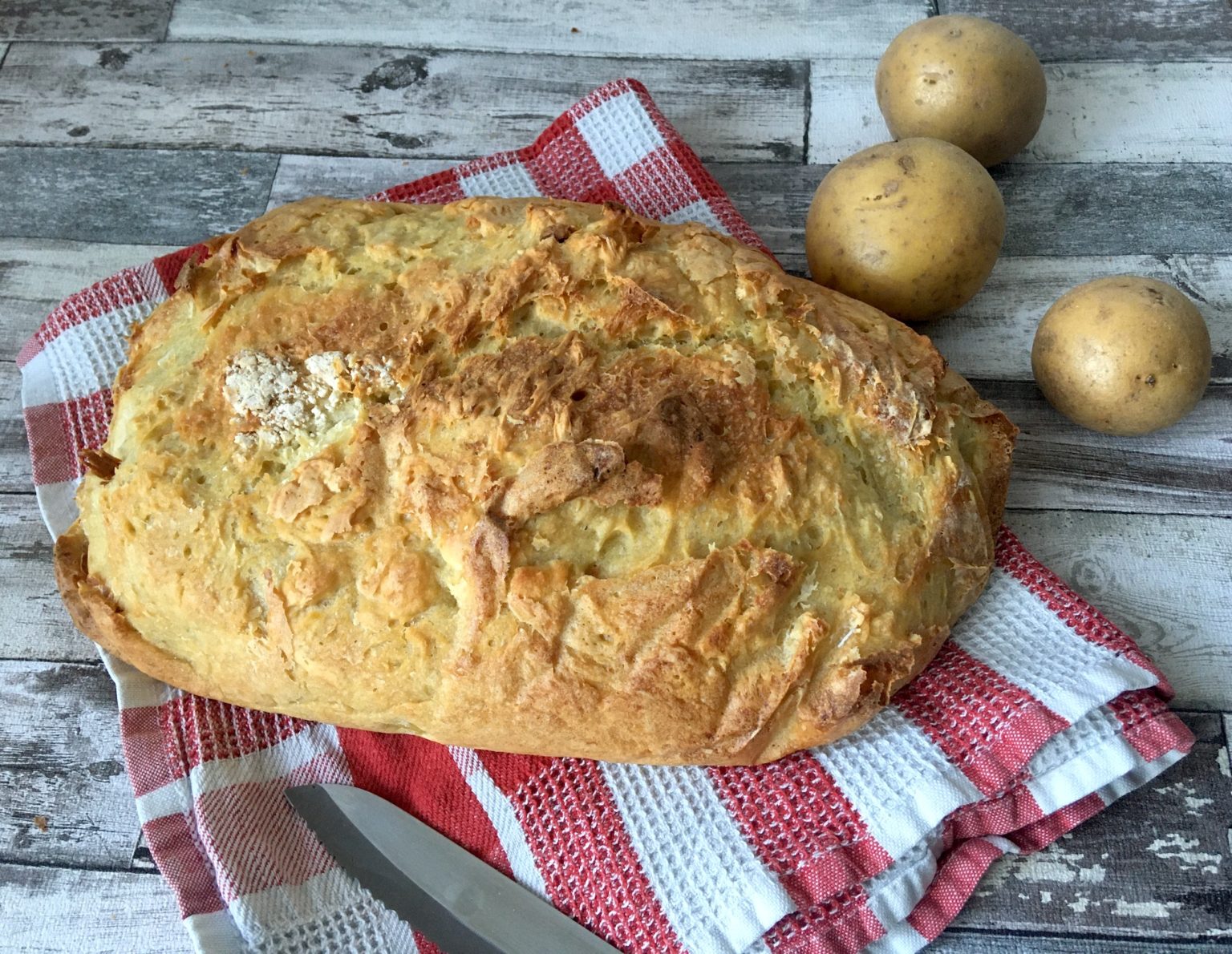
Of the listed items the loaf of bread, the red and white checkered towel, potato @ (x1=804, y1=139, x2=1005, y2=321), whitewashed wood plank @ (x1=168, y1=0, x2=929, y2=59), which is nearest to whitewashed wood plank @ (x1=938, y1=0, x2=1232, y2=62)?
whitewashed wood plank @ (x1=168, y1=0, x2=929, y2=59)

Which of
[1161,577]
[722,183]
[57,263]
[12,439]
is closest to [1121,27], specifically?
[722,183]

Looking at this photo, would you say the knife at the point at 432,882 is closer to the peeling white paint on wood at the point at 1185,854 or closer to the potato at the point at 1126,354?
the peeling white paint on wood at the point at 1185,854

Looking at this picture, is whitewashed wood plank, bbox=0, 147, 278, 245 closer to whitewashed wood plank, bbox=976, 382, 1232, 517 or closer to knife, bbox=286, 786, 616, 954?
knife, bbox=286, 786, 616, 954

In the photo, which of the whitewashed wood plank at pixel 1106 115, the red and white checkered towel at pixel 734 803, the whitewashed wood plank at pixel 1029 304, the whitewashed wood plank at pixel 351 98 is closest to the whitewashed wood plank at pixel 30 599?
the red and white checkered towel at pixel 734 803

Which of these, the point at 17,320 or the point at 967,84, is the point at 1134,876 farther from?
the point at 17,320

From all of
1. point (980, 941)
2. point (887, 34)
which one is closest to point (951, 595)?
point (980, 941)

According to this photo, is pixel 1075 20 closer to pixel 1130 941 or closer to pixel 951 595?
pixel 951 595
